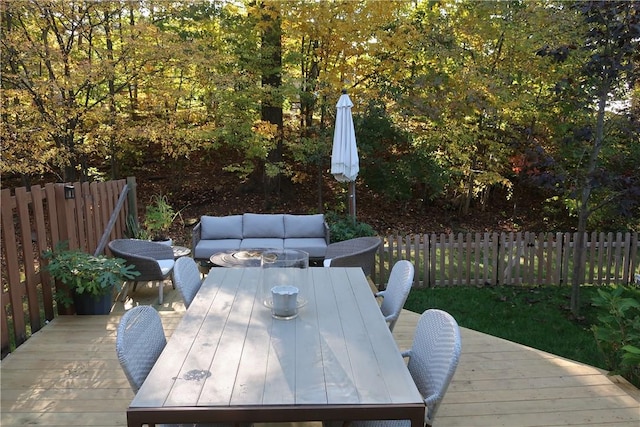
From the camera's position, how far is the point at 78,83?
6.97 meters

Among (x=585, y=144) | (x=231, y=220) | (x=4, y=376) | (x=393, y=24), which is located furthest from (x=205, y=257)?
(x=585, y=144)

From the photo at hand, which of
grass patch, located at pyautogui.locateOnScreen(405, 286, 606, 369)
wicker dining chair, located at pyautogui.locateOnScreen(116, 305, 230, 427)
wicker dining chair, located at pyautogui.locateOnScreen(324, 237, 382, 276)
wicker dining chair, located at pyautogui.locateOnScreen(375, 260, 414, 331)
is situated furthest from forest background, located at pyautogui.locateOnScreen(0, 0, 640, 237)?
wicker dining chair, located at pyautogui.locateOnScreen(116, 305, 230, 427)

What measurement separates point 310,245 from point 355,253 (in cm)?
112

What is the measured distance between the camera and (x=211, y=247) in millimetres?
6164

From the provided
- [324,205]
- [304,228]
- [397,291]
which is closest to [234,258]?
[397,291]

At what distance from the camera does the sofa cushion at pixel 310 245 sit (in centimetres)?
616

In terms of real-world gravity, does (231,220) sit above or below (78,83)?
below

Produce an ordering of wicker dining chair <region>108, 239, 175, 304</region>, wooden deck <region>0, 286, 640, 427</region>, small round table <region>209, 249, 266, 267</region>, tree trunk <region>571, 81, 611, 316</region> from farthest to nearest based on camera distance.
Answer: tree trunk <region>571, 81, 611, 316</region>, wicker dining chair <region>108, 239, 175, 304</region>, small round table <region>209, 249, 266, 267</region>, wooden deck <region>0, 286, 640, 427</region>

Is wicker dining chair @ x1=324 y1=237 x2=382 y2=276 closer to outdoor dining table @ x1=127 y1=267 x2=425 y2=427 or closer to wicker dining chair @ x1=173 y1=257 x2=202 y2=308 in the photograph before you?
wicker dining chair @ x1=173 y1=257 x2=202 y2=308

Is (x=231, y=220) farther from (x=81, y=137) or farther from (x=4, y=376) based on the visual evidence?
(x=4, y=376)

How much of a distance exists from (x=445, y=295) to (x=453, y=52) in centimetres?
455

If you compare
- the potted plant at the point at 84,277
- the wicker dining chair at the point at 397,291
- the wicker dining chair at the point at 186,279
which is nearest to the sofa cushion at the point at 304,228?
the potted plant at the point at 84,277

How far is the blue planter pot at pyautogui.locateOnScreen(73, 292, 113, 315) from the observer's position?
A: 15.0 feet

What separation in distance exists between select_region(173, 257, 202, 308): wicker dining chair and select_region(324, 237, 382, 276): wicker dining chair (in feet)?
6.56
